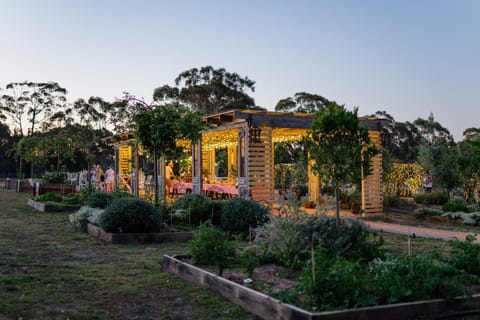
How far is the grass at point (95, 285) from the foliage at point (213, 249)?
1.03 feet

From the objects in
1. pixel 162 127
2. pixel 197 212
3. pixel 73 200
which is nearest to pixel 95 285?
pixel 197 212

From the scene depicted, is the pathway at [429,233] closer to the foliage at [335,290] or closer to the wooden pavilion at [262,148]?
the wooden pavilion at [262,148]

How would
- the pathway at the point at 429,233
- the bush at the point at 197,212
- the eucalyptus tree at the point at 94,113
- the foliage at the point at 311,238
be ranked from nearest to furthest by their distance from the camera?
the foliage at the point at 311,238
the pathway at the point at 429,233
the bush at the point at 197,212
the eucalyptus tree at the point at 94,113

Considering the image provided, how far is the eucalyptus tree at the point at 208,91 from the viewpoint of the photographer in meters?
32.8

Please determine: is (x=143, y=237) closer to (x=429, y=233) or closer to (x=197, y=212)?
(x=197, y=212)

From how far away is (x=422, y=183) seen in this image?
2012 centimetres

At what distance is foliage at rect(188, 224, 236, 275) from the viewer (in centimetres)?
487

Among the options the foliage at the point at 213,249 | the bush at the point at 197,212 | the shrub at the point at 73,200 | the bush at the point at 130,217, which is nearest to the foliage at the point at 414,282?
the foliage at the point at 213,249

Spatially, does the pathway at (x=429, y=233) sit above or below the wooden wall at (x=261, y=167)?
below

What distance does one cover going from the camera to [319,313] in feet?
11.0

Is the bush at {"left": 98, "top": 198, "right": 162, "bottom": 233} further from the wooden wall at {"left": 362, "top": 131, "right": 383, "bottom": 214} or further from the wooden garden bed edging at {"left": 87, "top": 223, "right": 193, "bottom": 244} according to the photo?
the wooden wall at {"left": 362, "top": 131, "right": 383, "bottom": 214}

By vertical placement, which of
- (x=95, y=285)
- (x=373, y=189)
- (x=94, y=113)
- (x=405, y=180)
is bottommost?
(x=95, y=285)

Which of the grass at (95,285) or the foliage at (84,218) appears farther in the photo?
the foliage at (84,218)

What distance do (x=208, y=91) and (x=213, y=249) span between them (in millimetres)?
28316
